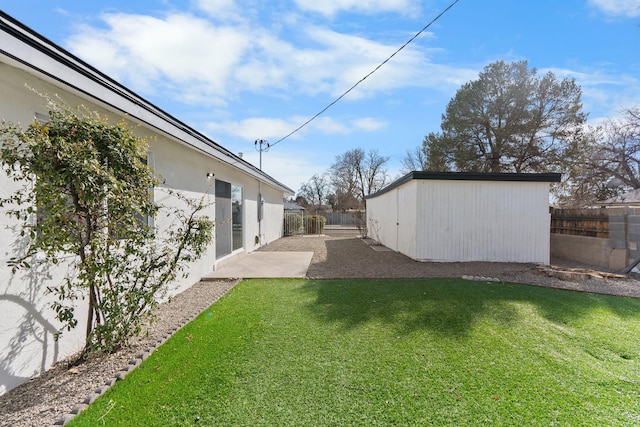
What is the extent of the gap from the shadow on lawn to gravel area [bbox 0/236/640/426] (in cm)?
73

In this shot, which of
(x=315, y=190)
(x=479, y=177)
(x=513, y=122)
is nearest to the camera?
(x=479, y=177)

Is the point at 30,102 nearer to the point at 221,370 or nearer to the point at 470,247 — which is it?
the point at 221,370

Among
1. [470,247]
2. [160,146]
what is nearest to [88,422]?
[160,146]

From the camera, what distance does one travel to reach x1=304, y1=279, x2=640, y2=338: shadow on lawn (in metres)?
4.05

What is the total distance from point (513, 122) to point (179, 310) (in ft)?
61.2

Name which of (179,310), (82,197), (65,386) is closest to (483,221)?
(179,310)

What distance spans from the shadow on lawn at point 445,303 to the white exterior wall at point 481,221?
99.1 inches

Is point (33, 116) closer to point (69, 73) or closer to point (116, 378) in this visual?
point (69, 73)

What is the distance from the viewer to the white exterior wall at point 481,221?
8.39 m

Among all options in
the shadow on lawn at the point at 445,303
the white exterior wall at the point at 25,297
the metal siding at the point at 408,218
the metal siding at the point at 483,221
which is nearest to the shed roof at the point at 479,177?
the metal siding at the point at 483,221

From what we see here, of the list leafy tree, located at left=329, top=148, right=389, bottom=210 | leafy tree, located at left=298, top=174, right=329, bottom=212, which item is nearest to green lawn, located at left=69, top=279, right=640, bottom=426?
leafy tree, located at left=329, top=148, right=389, bottom=210

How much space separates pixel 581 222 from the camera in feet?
30.4

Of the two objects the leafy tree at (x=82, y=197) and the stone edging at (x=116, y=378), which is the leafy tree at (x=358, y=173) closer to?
the stone edging at (x=116, y=378)

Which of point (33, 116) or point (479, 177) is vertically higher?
point (479, 177)
